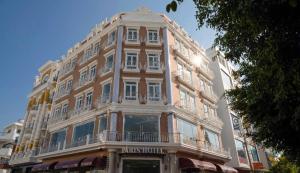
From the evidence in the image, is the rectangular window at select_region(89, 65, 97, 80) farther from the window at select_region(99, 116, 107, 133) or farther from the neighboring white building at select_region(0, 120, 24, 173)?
the neighboring white building at select_region(0, 120, 24, 173)

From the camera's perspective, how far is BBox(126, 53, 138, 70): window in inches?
818

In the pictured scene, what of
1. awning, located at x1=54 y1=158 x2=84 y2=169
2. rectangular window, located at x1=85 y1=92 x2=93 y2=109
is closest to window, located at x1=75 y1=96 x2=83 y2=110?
rectangular window, located at x1=85 y1=92 x2=93 y2=109

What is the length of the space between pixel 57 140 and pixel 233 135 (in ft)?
66.0

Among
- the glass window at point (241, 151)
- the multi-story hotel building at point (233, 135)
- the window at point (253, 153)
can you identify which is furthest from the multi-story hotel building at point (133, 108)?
the window at point (253, 153)

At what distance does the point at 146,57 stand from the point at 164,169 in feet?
34.8

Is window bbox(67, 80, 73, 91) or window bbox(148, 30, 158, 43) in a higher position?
window bbox(148, 30, 158, 43)

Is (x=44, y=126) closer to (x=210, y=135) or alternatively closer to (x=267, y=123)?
(x=210, y=135)

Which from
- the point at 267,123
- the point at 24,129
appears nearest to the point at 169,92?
the point at 267,123

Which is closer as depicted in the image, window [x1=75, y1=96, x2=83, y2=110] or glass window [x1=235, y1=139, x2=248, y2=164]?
window [x1=75, y1=96, x2=83, y2=110]

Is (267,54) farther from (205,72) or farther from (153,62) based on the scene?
(205,72)

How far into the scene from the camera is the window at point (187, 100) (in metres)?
20.9

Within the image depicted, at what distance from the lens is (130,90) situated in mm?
19547

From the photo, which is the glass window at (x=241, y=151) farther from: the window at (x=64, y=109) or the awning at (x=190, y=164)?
the window at (x=64, y=109)

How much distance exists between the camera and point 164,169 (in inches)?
640
